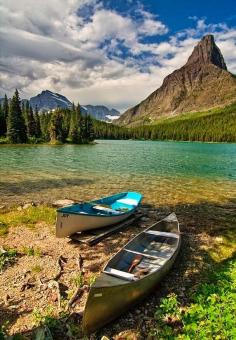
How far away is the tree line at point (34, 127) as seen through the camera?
Result: 103 meters

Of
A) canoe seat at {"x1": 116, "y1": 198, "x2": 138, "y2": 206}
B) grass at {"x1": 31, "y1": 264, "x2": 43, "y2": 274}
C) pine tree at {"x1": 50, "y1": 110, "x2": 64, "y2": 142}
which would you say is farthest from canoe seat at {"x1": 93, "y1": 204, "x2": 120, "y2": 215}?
pine tree at {"x1": 50, "y1": 110, "x2": 64, "y2": 142}

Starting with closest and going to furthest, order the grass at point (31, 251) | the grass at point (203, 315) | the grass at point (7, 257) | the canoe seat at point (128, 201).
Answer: the grass at point (203, 315) < the grass at point (7, 257) < the grass at point (31, 251) < the canoe seat at point (128, 201)

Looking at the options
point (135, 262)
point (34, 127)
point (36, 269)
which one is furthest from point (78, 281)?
point (34, 127)

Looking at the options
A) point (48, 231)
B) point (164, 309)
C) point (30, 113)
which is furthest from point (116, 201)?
point (30, 113)

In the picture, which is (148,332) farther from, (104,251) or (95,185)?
(95,185)

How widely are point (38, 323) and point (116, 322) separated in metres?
2.40

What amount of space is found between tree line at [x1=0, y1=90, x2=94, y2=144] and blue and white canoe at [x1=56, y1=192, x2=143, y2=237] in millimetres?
91213

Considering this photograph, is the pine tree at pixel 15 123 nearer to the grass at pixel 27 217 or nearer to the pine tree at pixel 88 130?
the pine tree at pixel 88 130

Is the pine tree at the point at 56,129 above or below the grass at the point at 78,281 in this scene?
above

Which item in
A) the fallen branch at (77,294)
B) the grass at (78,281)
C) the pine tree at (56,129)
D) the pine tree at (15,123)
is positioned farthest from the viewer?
the pine tree at (56,129)

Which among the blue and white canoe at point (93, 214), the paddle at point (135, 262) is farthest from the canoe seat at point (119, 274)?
the blue and white canoe at point (93, 214)

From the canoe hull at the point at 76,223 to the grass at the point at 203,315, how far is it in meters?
6.82

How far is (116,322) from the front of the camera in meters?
8.80

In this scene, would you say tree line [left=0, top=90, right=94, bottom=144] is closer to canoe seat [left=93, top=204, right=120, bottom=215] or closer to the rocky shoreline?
canoe seat [left=93, top=204, right=120, bottom=215]
